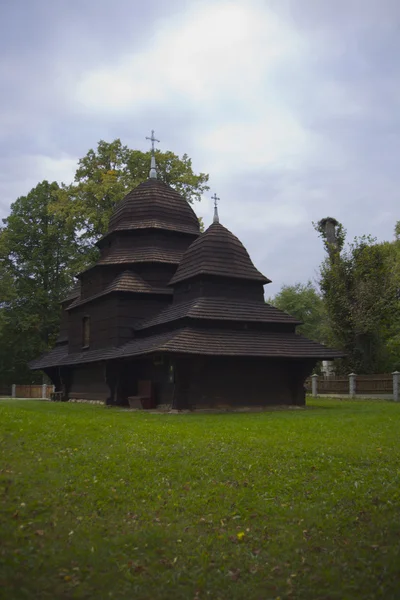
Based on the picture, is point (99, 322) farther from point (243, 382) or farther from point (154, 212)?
point (243, 382)

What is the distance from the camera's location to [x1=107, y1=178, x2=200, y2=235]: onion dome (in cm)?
2786

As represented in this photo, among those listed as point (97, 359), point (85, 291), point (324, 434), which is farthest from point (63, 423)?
point (85, 291)

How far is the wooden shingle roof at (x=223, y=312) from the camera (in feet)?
67.3

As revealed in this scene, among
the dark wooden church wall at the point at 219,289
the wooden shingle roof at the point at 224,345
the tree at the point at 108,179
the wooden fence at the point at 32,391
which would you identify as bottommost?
the wooden fence at the point at 32,391

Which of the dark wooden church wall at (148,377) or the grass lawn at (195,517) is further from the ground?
the dark wooden church wall at (148,377)

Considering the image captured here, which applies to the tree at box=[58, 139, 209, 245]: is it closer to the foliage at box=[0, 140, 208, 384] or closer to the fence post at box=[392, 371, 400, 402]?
the foliage at box=[0, 140, 208, 384]

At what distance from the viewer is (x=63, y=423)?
497 inches

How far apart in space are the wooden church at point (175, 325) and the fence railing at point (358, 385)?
7.91 m

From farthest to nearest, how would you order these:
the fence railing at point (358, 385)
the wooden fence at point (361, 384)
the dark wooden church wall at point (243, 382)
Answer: the wooden fence at point (361, 384) → the fence railing at point (358, 385) → the dark wooden church wall at point (243, 382)

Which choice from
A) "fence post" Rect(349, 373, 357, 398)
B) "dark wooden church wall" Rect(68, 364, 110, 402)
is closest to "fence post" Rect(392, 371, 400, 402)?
"fence post" Rect(349, 373, 357, 398)

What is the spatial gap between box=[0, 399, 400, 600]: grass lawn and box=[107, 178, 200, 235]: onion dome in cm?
1758

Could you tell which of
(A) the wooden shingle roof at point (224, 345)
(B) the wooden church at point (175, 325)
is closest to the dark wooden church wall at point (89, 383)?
(B) the wooden church at point (175, 325)

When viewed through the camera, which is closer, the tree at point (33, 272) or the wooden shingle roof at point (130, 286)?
the wooden shingle roof at point (130, 286)

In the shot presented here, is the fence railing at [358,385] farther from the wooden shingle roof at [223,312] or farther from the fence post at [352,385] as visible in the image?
the wooden shingle roof at [223,312]
